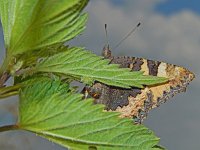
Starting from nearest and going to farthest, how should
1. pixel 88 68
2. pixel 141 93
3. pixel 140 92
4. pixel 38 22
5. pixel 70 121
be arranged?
pixel 38 22
pixel 70 121
pixel 88 68
pixel 140 92
pixel 141 93

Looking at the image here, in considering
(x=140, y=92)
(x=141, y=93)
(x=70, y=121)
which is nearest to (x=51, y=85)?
(x=70, y=121)

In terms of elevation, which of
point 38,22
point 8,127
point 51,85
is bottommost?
point 8,127

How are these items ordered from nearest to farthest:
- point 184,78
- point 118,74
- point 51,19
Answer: point 51,19 → point 118,74 → point 184,78

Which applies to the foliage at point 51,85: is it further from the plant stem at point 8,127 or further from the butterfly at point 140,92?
the butterfly at point 140,92

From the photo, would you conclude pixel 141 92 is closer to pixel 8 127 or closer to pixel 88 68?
pixel 88 68

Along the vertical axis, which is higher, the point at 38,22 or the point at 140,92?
the point at 38,22

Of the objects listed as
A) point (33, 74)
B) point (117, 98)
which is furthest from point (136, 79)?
point (117, 98)

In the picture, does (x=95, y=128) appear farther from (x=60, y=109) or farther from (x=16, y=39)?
(x=16, y=39)
